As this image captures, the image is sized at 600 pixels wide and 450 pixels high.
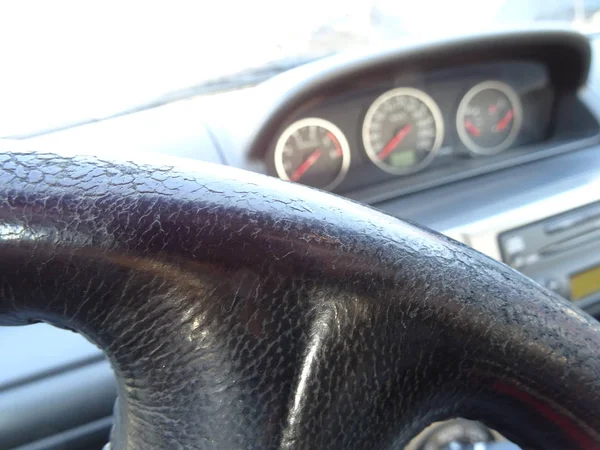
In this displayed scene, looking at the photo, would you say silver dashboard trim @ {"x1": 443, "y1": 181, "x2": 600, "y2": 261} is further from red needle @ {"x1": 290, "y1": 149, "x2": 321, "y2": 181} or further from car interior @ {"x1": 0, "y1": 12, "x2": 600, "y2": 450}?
car interior @ {"x1": 0, "y1": 12, "x2": 600, "y2": 450}

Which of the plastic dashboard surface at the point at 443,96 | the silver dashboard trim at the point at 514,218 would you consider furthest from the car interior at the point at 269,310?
the plastic dashboard surface at the point at 443,96

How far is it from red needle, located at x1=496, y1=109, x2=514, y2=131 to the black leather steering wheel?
6.92ft

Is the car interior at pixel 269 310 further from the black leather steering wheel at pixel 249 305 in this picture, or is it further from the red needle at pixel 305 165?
the red needle at pixel 305 165

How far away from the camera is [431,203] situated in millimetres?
2041

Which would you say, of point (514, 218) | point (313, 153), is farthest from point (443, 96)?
point (514, 218)

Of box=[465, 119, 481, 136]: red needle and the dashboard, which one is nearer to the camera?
the dashboard

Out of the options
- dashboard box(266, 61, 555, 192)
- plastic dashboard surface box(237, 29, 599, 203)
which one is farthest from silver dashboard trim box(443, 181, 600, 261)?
dashboard box(266, 61, 555, 192)

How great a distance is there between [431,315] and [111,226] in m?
0.22

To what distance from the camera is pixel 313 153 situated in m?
2.12

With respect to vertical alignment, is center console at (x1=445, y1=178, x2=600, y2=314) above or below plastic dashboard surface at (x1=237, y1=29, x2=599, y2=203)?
below

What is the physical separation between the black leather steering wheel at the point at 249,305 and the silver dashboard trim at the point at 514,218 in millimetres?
1202

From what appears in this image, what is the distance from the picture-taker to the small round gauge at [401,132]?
2248 millimetres

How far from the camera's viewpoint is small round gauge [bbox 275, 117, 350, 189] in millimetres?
2065

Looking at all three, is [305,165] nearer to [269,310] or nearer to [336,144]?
[336,144]
